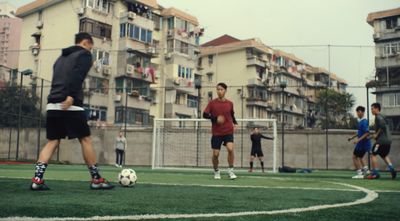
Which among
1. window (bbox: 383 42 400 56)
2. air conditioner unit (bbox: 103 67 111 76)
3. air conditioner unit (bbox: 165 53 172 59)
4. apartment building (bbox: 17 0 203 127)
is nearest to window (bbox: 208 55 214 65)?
apartment building (bbox: 17 0 203 127)

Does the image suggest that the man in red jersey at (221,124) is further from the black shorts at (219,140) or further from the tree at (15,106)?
the tree at (15,106)

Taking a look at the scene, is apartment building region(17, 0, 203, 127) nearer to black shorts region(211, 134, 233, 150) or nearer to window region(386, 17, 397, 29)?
window region(386, 17, 397, 29)

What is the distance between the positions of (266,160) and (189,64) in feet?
71.6

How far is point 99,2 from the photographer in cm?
3828

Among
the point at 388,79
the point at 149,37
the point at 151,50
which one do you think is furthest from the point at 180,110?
the point at 388,79

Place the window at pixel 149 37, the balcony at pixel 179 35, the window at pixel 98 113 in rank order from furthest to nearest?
the balcony at pixel 179 35 < the window at pixel 149 37 < the window at pixel 98 113

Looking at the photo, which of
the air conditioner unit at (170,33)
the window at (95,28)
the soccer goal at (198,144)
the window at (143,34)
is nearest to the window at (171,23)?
the air conditioner unit at (170,33)

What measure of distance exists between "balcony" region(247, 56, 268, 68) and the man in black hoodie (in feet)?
130

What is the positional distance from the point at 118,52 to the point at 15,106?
1459cm

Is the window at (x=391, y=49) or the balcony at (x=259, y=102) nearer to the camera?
the window at (x=391, y=49)

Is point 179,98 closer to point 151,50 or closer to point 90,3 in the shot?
point 151,50

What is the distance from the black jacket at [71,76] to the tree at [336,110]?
18.8 m

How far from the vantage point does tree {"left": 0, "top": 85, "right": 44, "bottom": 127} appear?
75.3ft

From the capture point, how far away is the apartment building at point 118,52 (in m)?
33.5
